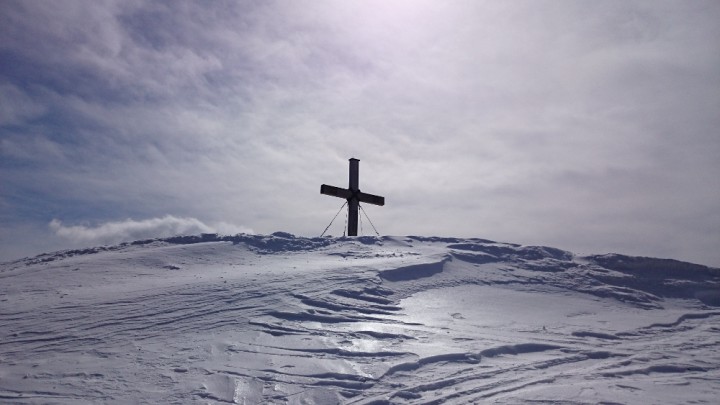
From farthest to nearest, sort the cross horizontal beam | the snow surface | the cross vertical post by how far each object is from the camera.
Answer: the cross vertical post → the cross horizontal beam → the snow surface

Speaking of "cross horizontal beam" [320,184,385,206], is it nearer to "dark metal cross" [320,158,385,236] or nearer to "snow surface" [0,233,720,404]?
"dark metal cross" [320,158,385,236]

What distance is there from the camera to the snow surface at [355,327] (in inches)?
208

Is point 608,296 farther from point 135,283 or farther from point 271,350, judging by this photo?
point 135,283

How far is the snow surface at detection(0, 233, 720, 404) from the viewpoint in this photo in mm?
5289

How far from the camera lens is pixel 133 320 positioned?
7.30m

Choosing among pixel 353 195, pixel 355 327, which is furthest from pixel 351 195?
pixel 355 327

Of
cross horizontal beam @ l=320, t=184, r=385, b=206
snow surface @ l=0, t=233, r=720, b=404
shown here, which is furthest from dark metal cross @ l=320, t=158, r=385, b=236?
snow surface @ l=0, t=233, r=720, b=404

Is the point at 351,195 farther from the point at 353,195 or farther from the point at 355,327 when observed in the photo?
the point at 355,327

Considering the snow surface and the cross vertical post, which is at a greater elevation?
the cross vertical post

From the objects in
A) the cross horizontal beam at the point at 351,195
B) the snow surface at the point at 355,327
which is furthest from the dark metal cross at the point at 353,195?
the snow surface at the point at 355,327

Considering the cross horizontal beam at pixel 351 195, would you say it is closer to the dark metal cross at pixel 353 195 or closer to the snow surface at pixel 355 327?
the dark metal cross at pixel 353 195

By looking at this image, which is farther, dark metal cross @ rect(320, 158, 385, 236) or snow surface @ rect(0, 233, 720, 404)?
dark metal cross @ rect(320, 158, 385, 236)

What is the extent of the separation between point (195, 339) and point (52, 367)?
62.0 inches

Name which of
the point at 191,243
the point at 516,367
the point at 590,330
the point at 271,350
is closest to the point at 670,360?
the point at 590,330
